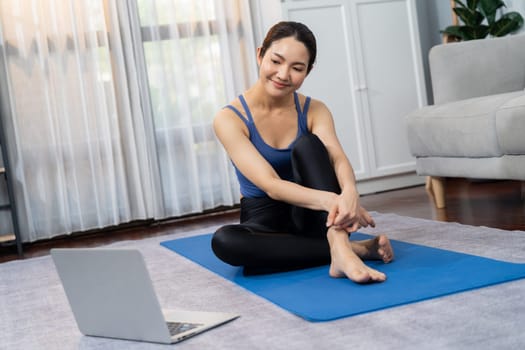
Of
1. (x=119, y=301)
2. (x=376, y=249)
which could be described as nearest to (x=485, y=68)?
(x=376, y=249)

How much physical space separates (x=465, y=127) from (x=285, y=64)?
129 cm

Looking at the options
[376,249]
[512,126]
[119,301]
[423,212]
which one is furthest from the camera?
[423,212]

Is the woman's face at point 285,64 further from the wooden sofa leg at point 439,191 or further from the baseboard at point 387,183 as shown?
the baseboard at point 387,183

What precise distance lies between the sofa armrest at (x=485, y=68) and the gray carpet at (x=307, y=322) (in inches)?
44.9

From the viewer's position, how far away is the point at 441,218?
128 inches

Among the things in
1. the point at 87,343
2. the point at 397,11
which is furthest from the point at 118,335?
the point at 397,11

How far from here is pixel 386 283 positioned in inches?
Answer: 76.7

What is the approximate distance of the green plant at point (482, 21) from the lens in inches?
176

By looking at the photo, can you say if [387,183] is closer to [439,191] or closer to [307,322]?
[439,191]

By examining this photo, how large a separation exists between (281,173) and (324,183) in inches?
10.1

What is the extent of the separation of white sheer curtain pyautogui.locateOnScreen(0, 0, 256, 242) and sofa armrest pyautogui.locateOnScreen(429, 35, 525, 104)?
144 cm

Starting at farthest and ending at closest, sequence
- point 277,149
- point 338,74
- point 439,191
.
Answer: point 338,74, point 439,191, point 277,149

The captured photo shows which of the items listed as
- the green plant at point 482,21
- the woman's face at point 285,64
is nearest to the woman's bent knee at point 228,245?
the woman's face at point 285,64

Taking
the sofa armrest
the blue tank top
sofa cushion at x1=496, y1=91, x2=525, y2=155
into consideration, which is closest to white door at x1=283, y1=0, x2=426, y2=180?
the sofa armrest
